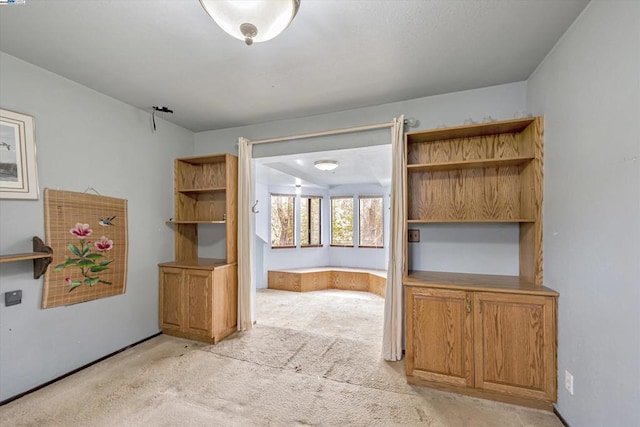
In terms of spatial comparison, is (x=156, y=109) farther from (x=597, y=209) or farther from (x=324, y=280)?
(x=324, y=280)

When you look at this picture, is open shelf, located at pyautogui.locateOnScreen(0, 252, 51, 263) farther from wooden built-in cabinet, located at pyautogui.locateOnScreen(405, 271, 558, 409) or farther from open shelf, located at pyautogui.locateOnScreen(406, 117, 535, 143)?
open shelf, located at pyautogui.locateOnScreen(406, 117, 535, 143)

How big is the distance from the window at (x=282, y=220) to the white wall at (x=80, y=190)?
10.9 ft

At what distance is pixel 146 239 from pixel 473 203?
11.4ft

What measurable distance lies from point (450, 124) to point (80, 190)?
11.5 ft

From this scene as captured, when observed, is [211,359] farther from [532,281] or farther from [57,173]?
[532,281]

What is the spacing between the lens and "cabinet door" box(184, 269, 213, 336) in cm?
292

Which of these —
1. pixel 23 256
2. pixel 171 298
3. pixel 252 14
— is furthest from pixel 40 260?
pixel 252 14

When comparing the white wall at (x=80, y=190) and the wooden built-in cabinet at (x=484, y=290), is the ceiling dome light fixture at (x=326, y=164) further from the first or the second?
the white wall at (x=80, y=190)

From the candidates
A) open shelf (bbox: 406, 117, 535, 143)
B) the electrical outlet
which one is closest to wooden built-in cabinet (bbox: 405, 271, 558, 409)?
the electrical outlet

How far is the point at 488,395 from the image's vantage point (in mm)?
2025

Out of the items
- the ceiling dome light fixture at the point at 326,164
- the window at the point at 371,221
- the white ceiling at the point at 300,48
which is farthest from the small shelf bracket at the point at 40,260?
the window at the point at 371,221

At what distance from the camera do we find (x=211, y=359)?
264 cm

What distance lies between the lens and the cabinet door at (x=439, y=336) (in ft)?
6.77

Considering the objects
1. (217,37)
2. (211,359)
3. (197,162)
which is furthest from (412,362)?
(197,162)
